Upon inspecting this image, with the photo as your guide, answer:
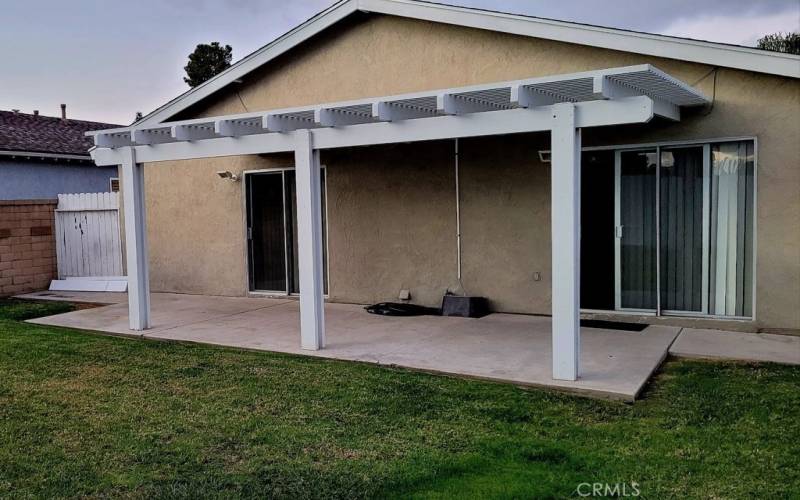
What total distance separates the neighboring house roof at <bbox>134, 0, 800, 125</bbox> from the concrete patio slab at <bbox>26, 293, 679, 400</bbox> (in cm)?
319

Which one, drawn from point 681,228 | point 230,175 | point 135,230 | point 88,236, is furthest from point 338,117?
→ point 88,236

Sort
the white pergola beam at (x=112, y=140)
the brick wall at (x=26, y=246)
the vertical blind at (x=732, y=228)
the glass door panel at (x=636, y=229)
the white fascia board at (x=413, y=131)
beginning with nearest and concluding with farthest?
the white fascia board at (x=413, y=131) < the vertical blind at (x=732, y=228) < the glass door panel at (x=636, y=229) < the white pergola beam at (x=112, y=140) < the brick wall at (x=26, y=246)

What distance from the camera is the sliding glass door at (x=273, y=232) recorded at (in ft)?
37.2

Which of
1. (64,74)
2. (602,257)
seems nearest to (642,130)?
(602,257)

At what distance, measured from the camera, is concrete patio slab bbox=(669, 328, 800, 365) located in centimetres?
684

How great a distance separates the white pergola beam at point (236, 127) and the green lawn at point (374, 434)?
2.73 metres

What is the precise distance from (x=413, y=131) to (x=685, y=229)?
384 centimetres

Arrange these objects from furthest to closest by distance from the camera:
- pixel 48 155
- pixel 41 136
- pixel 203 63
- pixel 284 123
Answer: pixel 203 63 < pixel 41 136 < pixel 48 155 < pixel 284 123

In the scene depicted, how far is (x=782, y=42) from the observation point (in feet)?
50.3

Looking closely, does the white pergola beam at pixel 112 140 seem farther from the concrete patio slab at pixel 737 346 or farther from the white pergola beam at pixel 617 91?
the concrete patio slab at pixel 737 346

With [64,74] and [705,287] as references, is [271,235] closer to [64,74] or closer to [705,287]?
[705,287]

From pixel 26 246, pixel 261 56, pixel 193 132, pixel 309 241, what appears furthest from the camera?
pixel 26 246

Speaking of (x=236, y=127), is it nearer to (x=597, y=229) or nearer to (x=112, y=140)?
(x=112, y=140)

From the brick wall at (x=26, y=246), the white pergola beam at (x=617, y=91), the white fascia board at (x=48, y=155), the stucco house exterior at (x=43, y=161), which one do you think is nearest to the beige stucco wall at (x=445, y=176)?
the white pergola beam at (x=617, y=91)
